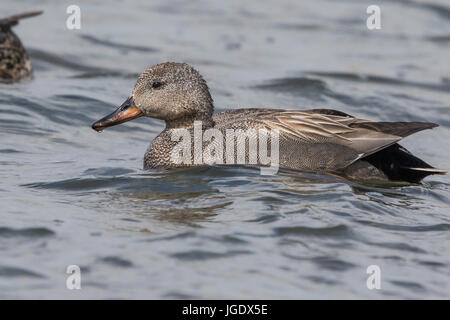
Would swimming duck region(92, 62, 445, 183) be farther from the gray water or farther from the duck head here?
the gray water

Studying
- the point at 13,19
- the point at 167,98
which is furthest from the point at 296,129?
the point at 13,19

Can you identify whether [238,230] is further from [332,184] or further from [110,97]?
[110,97]

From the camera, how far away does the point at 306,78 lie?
39.3 feet

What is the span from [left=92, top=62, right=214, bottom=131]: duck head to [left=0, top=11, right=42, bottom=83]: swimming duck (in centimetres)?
344

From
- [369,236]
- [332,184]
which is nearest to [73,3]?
[332,184]

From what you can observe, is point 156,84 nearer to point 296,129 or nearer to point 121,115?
point 121,115

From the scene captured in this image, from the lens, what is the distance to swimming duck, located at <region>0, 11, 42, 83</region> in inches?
426

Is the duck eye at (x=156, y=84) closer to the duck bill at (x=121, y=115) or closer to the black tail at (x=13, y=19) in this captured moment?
the duck bill at (x=121, y=115)

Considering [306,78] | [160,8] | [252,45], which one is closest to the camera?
[306,78]

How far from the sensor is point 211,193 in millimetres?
7164

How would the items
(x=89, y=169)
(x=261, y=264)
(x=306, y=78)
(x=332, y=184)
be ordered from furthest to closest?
1. (x=306, y=78)
2. (x=89, y=169)
3. (x=332, y=184)
4. (x=261, y=264)

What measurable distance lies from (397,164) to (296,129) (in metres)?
0.85

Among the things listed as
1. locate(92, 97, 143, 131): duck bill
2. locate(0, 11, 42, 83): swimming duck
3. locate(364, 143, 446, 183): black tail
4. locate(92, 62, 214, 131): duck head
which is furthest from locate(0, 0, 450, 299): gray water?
locate(92, 62, 214, 131): duck head
